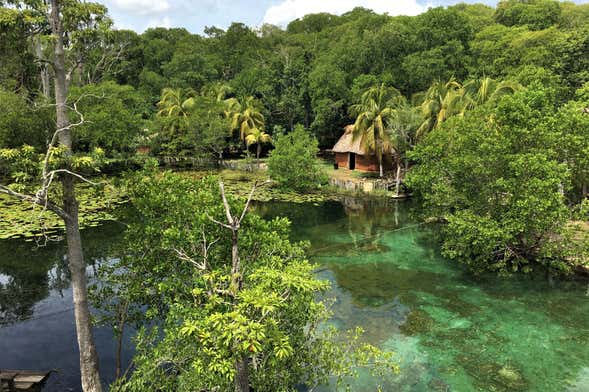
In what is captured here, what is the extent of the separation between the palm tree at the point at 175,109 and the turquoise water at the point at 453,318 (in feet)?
72.5

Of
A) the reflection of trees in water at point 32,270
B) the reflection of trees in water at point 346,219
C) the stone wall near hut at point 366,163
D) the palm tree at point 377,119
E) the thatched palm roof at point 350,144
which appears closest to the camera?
the reflection of trees in water at point 32,270

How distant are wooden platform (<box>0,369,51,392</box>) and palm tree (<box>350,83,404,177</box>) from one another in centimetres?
2234

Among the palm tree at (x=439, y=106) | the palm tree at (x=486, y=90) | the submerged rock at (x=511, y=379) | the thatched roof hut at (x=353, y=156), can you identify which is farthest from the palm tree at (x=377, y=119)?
the submerged rock at (x=511, y=379)

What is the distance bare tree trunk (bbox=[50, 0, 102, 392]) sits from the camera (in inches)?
266

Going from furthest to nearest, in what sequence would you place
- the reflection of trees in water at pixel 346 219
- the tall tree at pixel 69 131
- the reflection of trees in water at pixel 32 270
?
1. the reflection of trees in water at pixel 346 219
2. the reflection of trees in water at pixel 32 270
3. the tall tree at pixel 69 131

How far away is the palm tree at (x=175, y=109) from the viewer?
36031 millimetres

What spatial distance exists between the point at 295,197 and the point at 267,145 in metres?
15.8

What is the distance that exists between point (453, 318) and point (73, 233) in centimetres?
986

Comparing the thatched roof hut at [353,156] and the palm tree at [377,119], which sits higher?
the palm tree at [377,119]

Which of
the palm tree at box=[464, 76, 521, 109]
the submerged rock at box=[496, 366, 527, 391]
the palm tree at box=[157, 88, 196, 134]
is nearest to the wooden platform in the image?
the submerged rock at box=[496, 366, 527, 391]

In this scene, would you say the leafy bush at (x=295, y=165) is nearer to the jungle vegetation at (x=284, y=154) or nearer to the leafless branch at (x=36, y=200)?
the jungle vegetation at (x=284, y=154)

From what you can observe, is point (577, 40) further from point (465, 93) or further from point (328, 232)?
point (328, 232)

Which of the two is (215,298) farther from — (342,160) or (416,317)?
(342,160)

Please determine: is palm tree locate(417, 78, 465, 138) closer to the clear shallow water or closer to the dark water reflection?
the clear shallow water
